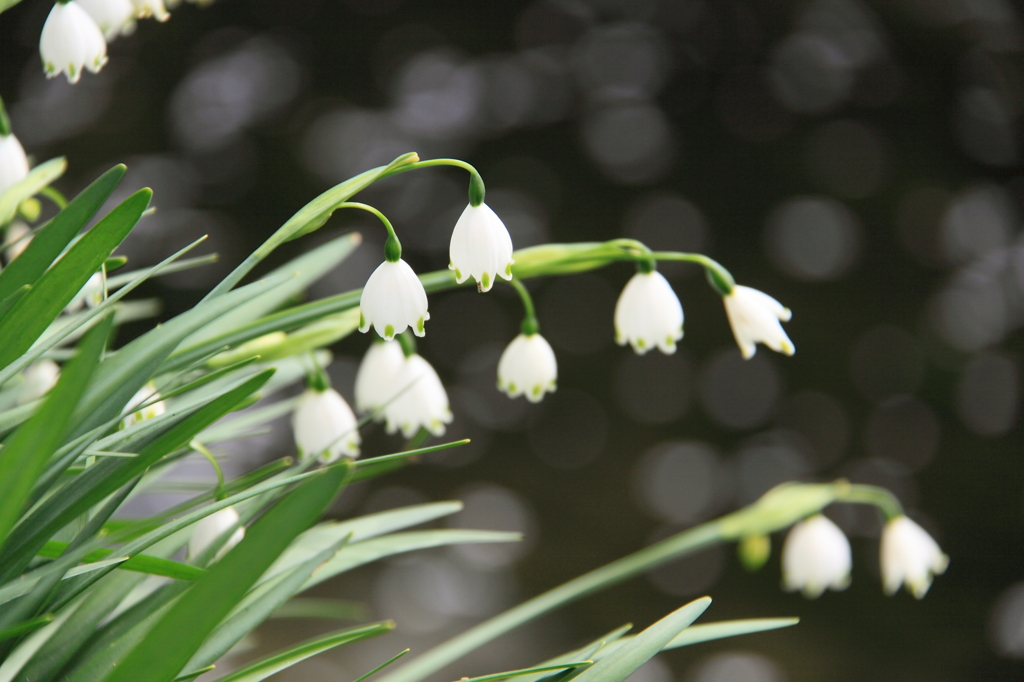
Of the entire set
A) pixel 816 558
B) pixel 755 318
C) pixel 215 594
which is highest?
pixel 215 594

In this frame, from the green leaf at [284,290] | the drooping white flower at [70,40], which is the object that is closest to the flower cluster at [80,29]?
the drooping white flower at [70,40]

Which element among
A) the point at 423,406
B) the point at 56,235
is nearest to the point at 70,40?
the point at 56,235

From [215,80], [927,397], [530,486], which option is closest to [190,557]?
[530,486]

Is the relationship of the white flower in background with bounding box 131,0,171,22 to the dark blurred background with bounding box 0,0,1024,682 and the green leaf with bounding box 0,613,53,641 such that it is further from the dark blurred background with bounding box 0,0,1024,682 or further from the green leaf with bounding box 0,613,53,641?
the dark blurred background with bounding box 0,0,1024,682

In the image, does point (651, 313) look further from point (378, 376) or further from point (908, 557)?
point (908, 557)

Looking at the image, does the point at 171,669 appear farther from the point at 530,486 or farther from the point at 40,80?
the point at 40,80
